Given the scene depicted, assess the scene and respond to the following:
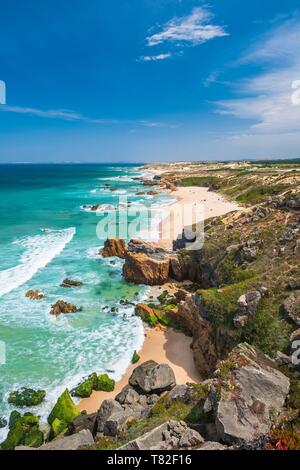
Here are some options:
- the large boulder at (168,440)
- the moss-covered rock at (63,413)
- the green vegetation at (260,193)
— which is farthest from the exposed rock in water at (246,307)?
the green vegetation at (260,193)

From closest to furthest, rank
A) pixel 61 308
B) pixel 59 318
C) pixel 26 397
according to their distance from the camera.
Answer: pixel 26 397 → pixel 59 318 → pixel 61 308

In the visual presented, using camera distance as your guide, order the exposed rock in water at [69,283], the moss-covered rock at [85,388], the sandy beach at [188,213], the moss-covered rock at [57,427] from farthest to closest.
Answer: the sandy beach at [188,213]
the exposed rock in water at [69,283]
the moss-covered rock at [85,388]
the moss-covered rock at [57,427]

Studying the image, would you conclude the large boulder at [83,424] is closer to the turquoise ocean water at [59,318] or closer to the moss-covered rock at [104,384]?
the turquoise ocean water at [59,318]

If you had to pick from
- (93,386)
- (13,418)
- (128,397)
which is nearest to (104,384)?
(93,386)

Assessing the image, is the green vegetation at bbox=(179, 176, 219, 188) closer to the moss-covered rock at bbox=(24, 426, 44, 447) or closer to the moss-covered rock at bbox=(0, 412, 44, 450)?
the moss-covered rock at bbox=(0, 412, 44, 450)

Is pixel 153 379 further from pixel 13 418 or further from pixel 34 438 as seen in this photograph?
pixel 13 418

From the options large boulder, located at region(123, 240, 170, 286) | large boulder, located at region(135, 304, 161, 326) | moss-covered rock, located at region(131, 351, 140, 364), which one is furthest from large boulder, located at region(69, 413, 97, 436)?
large boulder, located at region(123, 240, 170, 286)
